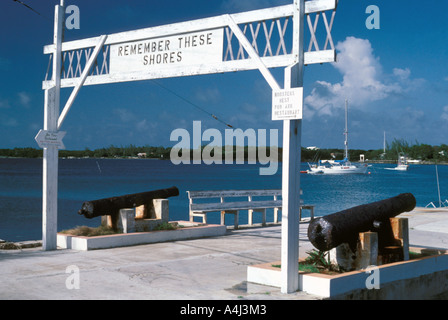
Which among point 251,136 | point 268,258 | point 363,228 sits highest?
point 251,136

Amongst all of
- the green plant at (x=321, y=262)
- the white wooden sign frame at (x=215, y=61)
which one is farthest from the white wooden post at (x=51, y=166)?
the green plant at (x=321, y=262)

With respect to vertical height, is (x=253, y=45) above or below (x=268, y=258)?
above

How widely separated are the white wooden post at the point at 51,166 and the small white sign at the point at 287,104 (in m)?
5.47

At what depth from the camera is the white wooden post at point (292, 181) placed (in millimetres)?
7035

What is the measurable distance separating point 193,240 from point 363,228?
17.3 ft

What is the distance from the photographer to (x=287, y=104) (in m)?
7.02

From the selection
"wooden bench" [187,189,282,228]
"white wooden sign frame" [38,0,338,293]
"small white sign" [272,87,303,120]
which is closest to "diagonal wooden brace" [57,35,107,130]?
"white wooden sign frame" [38,0,338,293]

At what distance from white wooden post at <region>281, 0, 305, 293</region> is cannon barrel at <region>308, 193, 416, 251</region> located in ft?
1.65

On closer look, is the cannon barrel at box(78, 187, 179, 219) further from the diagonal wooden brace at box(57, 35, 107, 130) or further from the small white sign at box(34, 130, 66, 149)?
the diagonal wooden brace at box(57, 35, 107, 130)

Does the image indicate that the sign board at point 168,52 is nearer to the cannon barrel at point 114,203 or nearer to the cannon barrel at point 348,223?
the cannon barrel at point 114,203

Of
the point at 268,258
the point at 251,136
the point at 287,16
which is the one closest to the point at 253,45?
the point at 287,16

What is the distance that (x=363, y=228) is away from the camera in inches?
313

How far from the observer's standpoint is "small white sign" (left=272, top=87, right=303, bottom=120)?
22.6ft
